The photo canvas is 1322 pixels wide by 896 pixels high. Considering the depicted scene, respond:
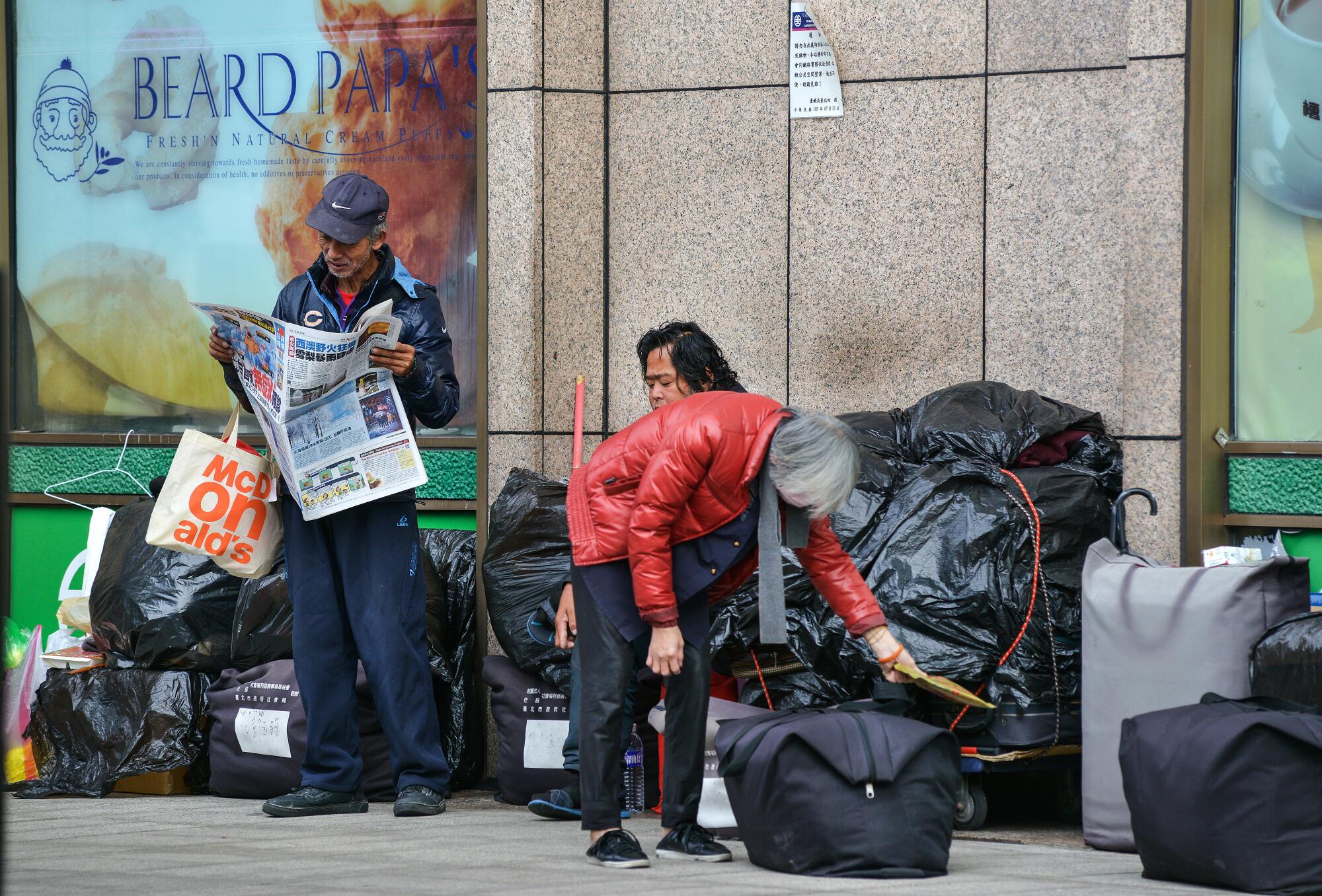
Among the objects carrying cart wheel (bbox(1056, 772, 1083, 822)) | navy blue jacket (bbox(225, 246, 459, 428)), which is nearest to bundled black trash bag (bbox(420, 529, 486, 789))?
navy blue jacket (bbox(225, 246, 459, 428))

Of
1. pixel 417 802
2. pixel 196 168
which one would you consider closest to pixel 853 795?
pixel 417 802

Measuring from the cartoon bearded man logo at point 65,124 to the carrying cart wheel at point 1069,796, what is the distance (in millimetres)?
4943

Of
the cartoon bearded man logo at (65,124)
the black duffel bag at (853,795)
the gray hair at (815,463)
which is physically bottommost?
the black duffel bag at (853,795)

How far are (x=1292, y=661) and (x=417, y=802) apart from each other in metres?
2.70

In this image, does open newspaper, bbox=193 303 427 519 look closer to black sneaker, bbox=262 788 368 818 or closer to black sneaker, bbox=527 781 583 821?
black sneaker, bbox=262 788 368 818

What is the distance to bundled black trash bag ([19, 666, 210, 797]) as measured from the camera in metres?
A: 5.86

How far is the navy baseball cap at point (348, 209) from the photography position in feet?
16.5

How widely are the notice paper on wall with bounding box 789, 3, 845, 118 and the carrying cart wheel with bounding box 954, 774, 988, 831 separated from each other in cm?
271

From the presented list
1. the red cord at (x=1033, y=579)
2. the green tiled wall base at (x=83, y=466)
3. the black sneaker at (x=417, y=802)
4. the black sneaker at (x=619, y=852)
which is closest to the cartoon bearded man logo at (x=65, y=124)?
the green tiled wall base at (x=83, y=466)

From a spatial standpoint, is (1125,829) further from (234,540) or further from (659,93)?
(659,93)

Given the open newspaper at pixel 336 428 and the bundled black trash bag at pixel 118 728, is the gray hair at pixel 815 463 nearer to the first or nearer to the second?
the open newspaper at pixel 336 428

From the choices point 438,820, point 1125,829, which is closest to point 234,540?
point 438,820

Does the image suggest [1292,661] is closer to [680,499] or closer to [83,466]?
[680,499]

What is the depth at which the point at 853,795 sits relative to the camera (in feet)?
13.1
